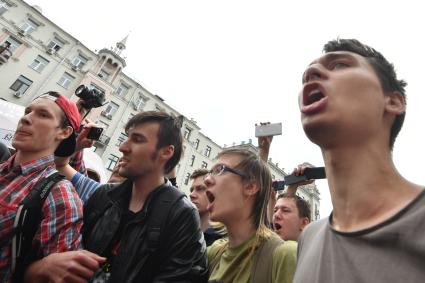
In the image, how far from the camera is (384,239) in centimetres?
90

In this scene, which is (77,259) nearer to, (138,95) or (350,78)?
(350,78)

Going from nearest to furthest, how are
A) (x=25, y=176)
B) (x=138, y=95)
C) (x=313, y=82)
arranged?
(x=313, y=82) < (x=25, y=176) < (x=138, y=95)

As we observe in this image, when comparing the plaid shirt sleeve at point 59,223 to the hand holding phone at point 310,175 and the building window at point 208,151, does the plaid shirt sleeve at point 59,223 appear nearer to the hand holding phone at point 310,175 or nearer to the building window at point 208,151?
the hand holding phone at point 310,175

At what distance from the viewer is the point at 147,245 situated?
5.74 feet

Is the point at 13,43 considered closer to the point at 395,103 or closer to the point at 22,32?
the point at 22,32

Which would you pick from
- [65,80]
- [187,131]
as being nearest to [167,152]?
[65,80]

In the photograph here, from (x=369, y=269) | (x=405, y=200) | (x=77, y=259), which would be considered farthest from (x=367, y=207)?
(x=77, y=259)

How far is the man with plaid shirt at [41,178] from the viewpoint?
155 cm

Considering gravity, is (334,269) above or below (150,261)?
above

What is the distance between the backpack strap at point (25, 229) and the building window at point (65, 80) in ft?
89.9

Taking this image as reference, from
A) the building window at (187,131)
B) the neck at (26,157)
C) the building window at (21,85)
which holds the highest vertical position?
the building window at (187,131)

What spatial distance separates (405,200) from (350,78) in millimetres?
680

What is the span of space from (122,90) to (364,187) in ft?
100

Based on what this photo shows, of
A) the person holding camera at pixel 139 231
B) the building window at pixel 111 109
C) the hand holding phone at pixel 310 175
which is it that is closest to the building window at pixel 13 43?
the building window at pixel 111 109
